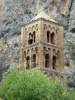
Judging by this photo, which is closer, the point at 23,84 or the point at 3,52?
the point at 23,84

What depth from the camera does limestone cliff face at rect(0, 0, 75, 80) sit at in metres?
106

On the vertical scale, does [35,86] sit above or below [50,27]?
below

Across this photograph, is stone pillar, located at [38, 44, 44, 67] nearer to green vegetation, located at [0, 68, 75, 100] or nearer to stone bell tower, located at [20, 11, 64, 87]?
stone bell tower, located at [20, 11, 64, 87]

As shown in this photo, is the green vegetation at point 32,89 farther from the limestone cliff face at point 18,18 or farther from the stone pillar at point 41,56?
the limestone cliff face at point 18,18

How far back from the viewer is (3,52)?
112938mm

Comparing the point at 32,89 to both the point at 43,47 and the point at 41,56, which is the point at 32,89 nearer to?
the point at 41,56

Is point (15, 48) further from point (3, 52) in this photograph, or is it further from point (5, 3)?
point (5, 3)

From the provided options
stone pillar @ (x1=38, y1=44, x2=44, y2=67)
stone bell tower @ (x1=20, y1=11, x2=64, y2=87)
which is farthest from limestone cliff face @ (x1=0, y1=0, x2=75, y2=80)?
stone pillar @ (x1=38, y1=44, x2=44, y2=67)

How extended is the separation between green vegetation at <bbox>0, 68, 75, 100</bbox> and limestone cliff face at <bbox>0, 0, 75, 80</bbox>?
1520 inches

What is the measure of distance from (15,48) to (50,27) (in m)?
37.2

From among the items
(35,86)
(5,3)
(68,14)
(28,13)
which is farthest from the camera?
(5,3)

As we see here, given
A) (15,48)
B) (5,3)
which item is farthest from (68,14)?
(5,3)

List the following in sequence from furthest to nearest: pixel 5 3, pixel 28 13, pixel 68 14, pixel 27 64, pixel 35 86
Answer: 1. pixel 5 3
2. pixel 28 13
3. pixel 68 14
4. pixel 27 64
5. pixel 35 86

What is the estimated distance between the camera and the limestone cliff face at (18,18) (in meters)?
106
